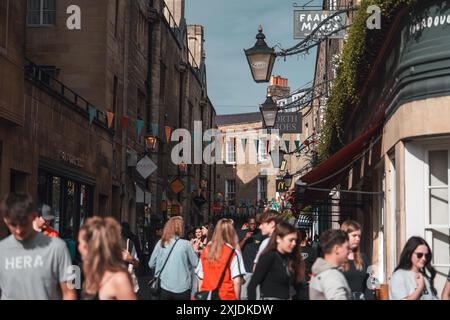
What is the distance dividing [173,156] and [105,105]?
16.2 metres

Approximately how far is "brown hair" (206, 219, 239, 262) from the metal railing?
9.20 metres

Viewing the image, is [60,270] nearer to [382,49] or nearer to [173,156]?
[382,49]

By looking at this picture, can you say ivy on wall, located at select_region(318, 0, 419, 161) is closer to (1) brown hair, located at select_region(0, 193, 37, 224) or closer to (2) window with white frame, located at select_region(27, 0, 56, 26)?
(1) brown hair, located at select_region(0, 193, 37, 224)

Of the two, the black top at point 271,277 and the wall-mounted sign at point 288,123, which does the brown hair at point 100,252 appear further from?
the wall-mounted sign at point 288,123

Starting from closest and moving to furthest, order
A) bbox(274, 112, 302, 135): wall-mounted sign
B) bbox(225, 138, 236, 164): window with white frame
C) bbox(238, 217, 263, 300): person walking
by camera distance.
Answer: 1. bbox(238, 217, 263, 300): person walking
2. bbox(274, 112, 302, 135): wall-mounted sign
3. bbox(225, 138, 236, 164): window with white frame

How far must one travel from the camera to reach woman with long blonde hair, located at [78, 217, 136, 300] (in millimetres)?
5027

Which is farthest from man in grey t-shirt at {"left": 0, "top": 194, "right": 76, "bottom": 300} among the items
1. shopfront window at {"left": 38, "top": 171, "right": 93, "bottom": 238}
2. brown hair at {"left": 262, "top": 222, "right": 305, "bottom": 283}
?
shopfront window at {"left": 38, "top": 171, "right": 93, "bottom": 238}

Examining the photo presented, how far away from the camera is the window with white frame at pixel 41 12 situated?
24.5 meters

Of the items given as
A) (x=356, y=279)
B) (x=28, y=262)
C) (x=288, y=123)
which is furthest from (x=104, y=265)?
(x=288, y=123)

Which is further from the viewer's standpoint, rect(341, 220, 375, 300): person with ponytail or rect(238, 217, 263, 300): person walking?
rect(238, 217, 263, 300): person walking

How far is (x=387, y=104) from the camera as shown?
11.6 m

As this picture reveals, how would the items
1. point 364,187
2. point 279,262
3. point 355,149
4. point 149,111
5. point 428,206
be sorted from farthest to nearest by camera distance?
point 149,111 → point 364,187 → point 355,149 → point 428,206 → point 279,262
